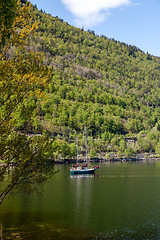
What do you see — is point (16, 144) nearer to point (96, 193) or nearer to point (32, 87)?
point (32, 87)

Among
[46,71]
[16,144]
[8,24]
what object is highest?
[8,24]

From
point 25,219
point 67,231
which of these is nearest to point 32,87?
point 67,231

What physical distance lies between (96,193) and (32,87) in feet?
142

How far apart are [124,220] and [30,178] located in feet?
65.7

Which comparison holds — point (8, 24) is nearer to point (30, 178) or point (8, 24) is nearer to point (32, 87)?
point (32, 87)

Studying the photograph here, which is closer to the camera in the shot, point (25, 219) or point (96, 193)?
point (25, 219)

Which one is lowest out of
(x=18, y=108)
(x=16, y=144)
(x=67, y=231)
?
(x=67, y=231)

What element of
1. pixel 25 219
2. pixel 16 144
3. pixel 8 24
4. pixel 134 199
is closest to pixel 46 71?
pixel 8 24

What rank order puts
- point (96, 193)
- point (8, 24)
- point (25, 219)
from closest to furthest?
1. point (8, 24)
2. point (25, 219)
3. point (96, 193)

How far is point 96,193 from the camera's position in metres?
60.2

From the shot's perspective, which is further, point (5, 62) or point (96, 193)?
point (96, 193)

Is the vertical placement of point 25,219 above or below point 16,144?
below

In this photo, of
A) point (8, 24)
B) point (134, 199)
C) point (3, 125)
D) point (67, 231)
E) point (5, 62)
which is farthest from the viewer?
point (134, 199)

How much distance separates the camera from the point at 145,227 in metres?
34.6
